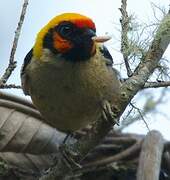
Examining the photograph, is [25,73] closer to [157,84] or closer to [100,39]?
[100,39]

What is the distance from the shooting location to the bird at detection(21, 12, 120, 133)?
76.4 inches

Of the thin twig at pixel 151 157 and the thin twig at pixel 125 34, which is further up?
the thin twig at pixel 125 34

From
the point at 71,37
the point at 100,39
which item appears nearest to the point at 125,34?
the point at 100,39

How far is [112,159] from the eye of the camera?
262 cm

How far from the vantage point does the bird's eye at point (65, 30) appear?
195 centimetres

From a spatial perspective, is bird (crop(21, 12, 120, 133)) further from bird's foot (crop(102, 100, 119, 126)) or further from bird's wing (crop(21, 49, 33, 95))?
bird's foot (crop(102, 100, 119, 126))

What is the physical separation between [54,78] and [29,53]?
0.82 ft

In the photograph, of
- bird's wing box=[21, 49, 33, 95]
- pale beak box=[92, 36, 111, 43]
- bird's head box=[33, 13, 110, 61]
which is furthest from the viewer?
bird's wing box=[21, 49, 33, 95]

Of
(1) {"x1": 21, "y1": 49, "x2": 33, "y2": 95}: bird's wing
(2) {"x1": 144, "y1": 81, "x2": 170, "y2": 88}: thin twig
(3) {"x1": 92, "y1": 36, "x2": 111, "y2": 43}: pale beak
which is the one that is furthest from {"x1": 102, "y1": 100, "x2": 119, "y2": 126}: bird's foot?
(1) {"x1": 21, "y1": 49, "x2": 33, "y2": 95}: bird's wing

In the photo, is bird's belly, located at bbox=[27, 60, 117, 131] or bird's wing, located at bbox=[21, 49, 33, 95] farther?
bird's wing, located at bbox=[21, 49, 33, 95]

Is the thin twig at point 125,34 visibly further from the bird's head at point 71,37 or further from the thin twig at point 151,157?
the thin twig at point 151,157

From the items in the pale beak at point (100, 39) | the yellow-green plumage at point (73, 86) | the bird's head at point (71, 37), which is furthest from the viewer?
the yellow-green plumage at point (73, 86)

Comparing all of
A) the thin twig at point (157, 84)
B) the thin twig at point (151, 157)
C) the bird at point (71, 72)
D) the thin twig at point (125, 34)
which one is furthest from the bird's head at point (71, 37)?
the thin twig at point (151, 157)

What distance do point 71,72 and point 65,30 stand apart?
133 mm
